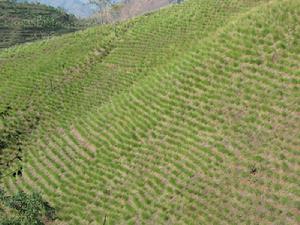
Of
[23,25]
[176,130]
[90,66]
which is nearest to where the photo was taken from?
[176,130]

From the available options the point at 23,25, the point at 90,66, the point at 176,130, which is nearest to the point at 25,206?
the point at 176,130

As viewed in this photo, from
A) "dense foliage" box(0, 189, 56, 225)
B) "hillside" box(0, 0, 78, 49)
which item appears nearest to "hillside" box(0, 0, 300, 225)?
"dense foliage" box(0, 189, 56, 225)

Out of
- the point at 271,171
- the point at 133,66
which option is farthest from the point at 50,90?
the point at 271,171

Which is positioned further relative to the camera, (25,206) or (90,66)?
(90,66)

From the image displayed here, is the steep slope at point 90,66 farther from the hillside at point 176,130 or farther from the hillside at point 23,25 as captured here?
the hillside at point 23,25

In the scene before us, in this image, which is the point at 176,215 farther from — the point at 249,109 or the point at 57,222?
the point at 249,109

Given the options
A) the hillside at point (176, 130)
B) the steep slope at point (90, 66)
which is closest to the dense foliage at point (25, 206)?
the hillside at point (176, 130)

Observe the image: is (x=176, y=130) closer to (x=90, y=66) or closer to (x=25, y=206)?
(x=25, y=206)
